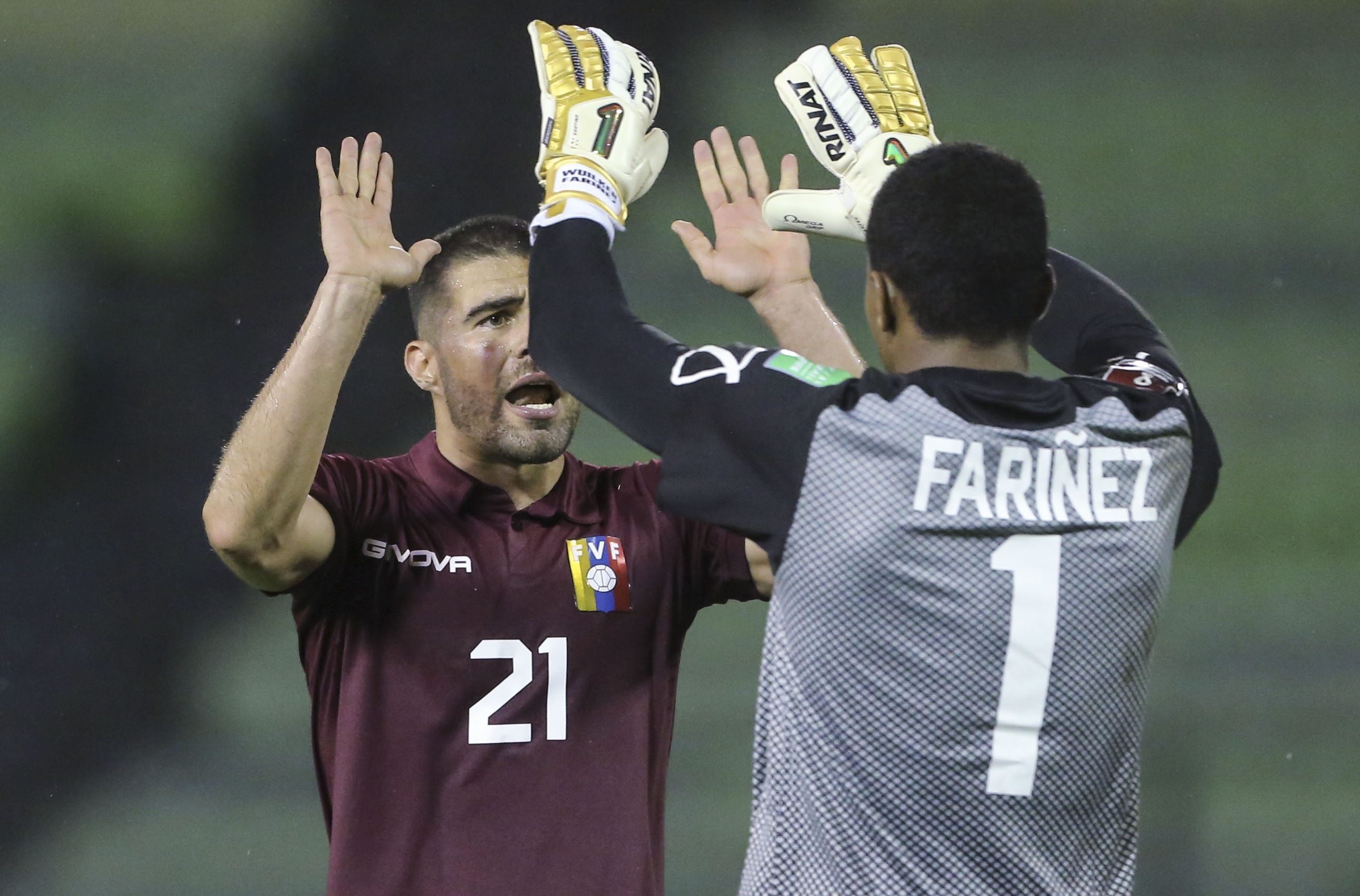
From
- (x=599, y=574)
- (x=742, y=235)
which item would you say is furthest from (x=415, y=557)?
(x=742, y=235)

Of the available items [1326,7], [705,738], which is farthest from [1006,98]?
[705,738]

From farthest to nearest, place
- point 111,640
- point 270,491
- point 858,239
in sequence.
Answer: point 111,640
point 858,239
point 270,491

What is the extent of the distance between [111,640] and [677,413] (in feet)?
7.90

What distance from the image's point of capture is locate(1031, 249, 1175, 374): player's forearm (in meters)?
1.68

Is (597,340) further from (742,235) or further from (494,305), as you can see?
(494,305)

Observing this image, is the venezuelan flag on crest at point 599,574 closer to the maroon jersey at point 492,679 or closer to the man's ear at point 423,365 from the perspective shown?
the maroon jersey at point 492,679

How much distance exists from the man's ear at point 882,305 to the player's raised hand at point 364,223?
0.75 metres

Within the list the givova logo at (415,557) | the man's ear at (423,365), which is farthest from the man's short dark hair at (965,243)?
the man's ear at (423,365)

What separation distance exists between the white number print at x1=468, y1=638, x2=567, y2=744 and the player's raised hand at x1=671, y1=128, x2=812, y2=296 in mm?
567

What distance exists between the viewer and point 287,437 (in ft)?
5.79

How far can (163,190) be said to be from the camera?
3369 mm

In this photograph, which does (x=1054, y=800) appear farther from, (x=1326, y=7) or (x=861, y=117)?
(x=1326, y=7)

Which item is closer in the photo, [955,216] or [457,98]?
[955,216]

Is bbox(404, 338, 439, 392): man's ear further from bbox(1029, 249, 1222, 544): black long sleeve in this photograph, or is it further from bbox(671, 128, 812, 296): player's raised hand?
bbox(1029, 249, 1222, 544): black long sleeve
